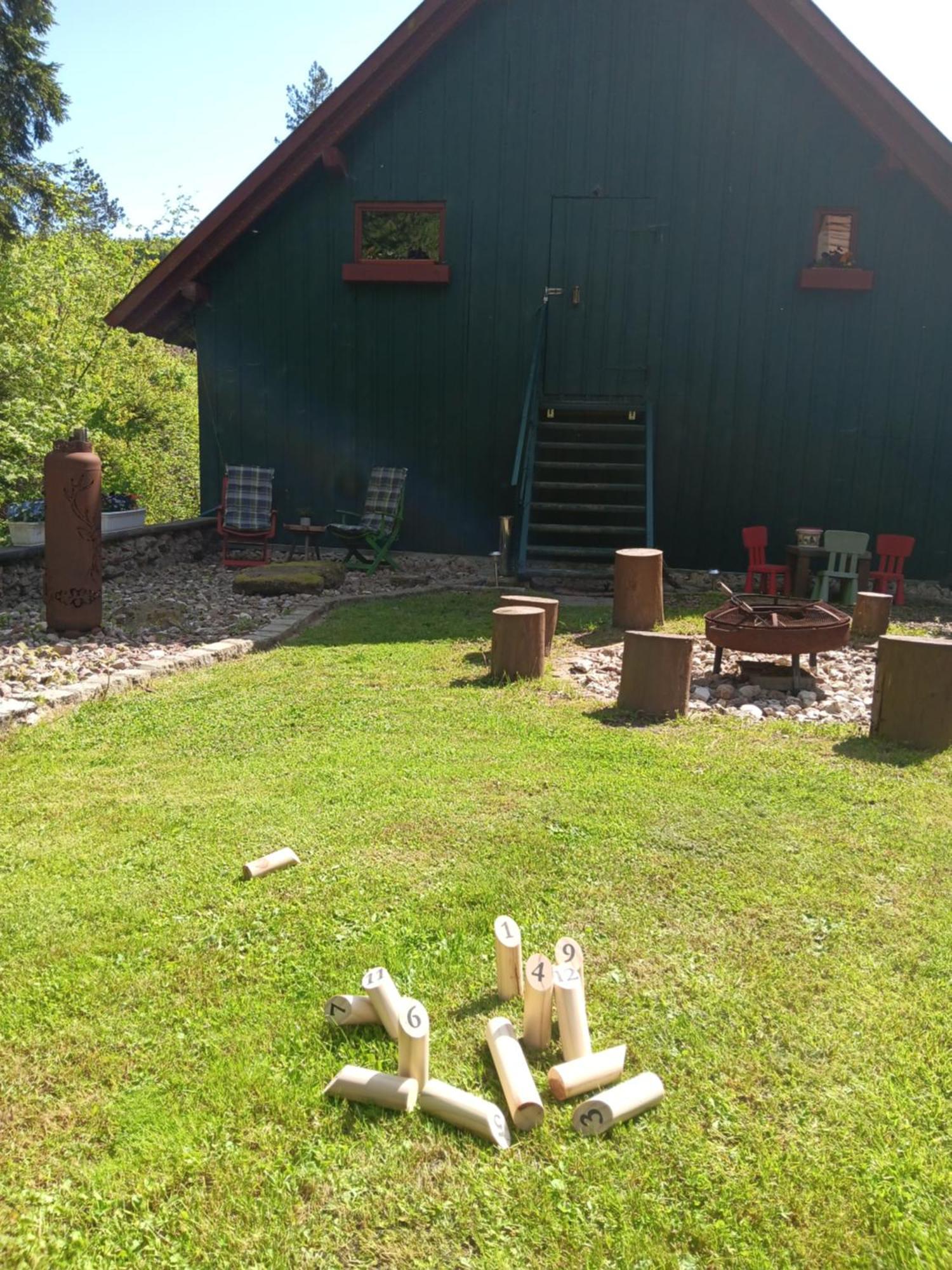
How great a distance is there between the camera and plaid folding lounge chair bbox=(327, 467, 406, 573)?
986 centimetres

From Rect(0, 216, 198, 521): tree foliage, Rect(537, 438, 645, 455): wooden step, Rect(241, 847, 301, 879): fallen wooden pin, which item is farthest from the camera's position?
Rect(0, 216, 198, 521): tree foliage

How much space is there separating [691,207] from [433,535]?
4.11 m

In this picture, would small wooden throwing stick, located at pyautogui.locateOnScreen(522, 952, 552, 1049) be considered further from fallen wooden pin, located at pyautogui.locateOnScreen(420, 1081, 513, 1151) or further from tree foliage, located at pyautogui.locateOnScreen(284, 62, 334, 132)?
tree foliage, located at pyautogui.locateOnScreen(284, 62, 334, 132)

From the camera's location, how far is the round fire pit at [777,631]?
17.6ft

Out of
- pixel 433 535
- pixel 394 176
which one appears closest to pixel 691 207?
pixel 394 176

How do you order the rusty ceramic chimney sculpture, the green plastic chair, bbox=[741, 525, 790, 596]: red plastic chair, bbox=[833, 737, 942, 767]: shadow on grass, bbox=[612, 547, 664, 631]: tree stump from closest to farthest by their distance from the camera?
Result: 1. bbox=[833, 737, 942, 767]: shadow on grass
2. the rusty ceramic chimney sculpture
3. bbox=[612, 547, 664, 631]: tree stump
4. the green plastic chair
5. bbox=[741, 525, 790, 596]: red plastic chair

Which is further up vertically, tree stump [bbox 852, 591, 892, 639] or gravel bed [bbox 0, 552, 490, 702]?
tree stump [bbox 852, 591, 892, 639]

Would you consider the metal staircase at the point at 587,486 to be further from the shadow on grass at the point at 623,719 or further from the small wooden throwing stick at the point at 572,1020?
the small wooden throwing stick at the point at 572,1020

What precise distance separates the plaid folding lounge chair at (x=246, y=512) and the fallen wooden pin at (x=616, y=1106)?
8.55m

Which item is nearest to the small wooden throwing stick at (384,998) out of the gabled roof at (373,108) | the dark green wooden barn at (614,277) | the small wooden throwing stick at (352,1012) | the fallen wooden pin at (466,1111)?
the small wooden throwing stick at (352,1012)

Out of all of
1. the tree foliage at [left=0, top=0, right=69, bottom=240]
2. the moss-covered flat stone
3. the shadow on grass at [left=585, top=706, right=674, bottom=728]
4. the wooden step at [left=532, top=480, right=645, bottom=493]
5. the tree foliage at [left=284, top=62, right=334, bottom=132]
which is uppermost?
the tree foliage at [left=284, top=62, right=334, bottom=132]

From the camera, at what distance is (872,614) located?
7176 mm

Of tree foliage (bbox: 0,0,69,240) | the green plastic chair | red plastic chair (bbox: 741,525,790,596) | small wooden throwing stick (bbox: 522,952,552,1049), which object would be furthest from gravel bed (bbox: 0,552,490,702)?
tree foliage (bbox: 0,0,69,240)

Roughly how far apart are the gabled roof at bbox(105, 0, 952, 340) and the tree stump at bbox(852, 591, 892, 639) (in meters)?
4.31
